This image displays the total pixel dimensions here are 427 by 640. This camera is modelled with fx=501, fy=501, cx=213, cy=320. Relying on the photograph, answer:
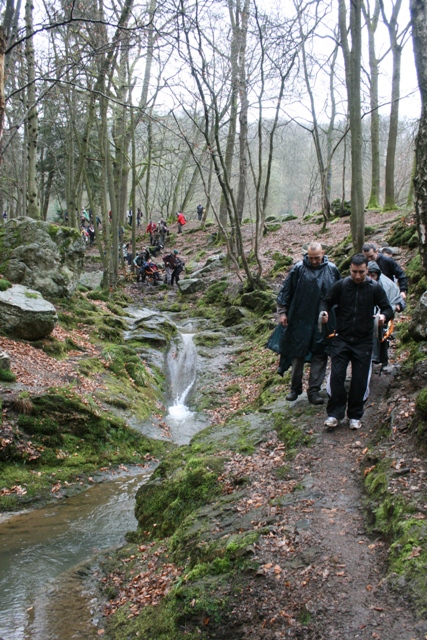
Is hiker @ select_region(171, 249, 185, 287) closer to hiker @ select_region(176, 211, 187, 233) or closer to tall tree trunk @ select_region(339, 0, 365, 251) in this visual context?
hiker @ select_region(176, 211, 187, 233)

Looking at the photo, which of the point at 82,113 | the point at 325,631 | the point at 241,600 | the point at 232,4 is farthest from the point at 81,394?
the point at 82,113

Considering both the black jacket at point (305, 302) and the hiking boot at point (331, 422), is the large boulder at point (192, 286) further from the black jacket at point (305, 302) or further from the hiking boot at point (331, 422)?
the hiking boot at point (331, 422)

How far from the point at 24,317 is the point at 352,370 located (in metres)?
6.72

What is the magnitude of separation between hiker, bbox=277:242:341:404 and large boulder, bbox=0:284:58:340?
559cm

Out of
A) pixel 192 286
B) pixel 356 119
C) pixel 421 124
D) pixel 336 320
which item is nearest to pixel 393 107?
pixel 356 119

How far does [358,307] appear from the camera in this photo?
520 cm

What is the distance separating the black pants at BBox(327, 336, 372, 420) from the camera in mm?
5207

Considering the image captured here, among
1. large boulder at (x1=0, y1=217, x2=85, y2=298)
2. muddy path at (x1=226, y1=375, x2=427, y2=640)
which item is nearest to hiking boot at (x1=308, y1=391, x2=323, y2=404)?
muddy path at (x1=226, y1=375, x2=427, y2=640)

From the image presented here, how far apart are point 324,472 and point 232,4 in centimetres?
1250

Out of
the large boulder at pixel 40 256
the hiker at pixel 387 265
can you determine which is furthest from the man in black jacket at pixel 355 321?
the large boulder at pixel 40 256

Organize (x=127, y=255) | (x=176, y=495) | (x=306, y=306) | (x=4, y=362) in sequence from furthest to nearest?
(x=127, y=255), (x=4, y=362), (x=306, y=306), (x=176, y=495)

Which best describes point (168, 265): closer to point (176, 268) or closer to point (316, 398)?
point (176, 268)

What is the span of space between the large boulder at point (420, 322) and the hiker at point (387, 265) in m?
0.57

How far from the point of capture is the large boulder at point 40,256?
11945 millimetres
